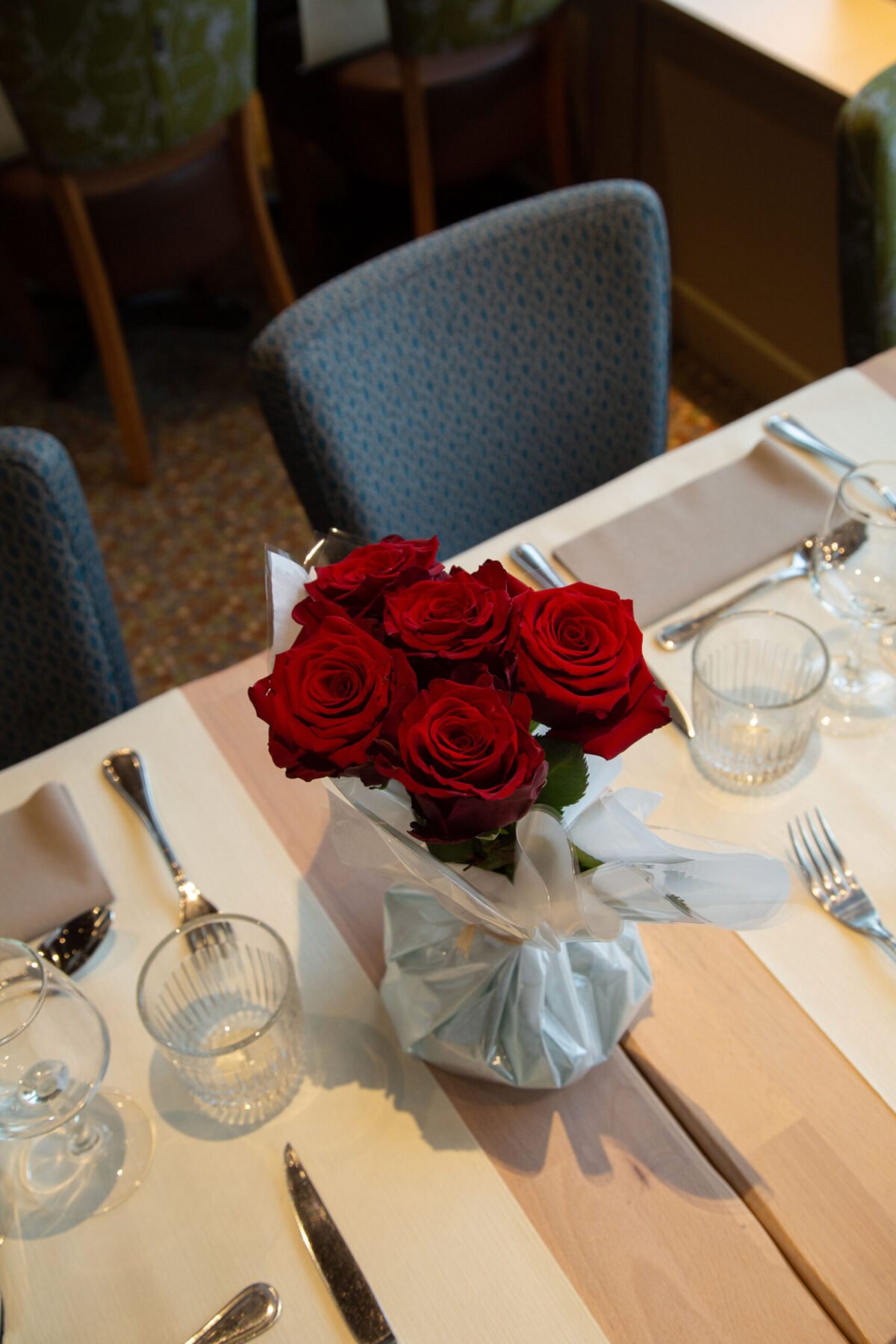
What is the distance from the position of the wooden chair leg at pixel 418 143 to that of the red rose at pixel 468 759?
1939mm

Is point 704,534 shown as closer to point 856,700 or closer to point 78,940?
point 856,700

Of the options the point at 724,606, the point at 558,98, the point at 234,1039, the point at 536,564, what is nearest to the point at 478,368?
the point at 536,564

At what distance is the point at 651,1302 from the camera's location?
634mm

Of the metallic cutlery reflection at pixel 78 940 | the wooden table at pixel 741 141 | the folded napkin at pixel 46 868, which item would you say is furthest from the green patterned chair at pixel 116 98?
the metallic cutlery reflection at pixel 78 940

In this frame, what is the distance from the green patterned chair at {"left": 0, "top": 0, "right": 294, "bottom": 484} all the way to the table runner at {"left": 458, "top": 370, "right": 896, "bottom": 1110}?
1235mm

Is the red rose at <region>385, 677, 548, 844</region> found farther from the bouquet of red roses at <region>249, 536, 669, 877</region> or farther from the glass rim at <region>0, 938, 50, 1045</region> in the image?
the glass rim at <region>0, 938, 50, 1045</region>

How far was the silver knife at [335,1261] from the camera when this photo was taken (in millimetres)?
637

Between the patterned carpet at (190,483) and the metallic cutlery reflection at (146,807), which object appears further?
the patterned carpet at (190,483)

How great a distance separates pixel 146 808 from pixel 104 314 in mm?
1496

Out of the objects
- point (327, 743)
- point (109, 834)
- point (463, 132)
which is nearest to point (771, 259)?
point (463, 132)

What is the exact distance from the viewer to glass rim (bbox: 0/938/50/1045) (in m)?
0.63

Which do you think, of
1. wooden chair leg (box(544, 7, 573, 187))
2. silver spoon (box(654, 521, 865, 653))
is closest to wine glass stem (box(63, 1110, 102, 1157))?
silver spoon (box(654, 521, 865, 653))

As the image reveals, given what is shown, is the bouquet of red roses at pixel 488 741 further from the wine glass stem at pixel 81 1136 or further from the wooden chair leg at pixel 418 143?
the wooden chair leg at pixel 418 143

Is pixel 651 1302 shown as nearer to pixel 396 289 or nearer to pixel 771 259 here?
pixel 396 289
